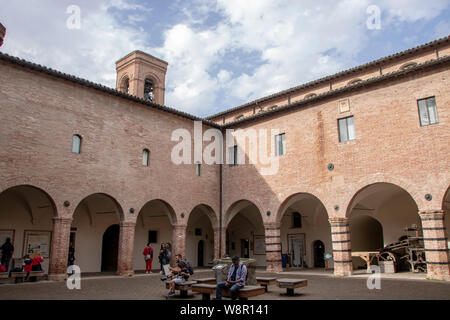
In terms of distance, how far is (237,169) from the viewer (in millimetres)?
20438

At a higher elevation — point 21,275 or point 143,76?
point 143,76

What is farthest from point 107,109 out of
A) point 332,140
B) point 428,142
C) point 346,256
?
point 428,142

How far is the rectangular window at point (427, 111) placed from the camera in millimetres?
14008

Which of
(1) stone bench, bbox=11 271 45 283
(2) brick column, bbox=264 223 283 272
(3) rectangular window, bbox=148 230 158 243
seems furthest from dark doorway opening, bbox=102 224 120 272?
(2) brick column, bbox=264 223 283 272

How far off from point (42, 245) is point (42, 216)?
132 cm

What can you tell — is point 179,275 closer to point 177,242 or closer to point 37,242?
point 177,242

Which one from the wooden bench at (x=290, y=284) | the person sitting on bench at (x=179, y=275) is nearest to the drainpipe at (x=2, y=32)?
the person sitting on bench at (x=179, y=275)

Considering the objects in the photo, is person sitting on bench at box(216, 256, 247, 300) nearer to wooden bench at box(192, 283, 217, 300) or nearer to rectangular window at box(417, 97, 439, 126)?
wooden bench at box(192, 283, 217, 300)

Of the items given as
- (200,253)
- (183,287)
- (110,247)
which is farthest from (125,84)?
(183,287)

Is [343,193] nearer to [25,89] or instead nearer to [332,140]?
[332,140]

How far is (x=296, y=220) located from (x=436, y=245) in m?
10.1

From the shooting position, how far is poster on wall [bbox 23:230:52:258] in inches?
667

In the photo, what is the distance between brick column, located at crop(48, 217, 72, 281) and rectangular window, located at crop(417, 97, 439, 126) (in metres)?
13.9

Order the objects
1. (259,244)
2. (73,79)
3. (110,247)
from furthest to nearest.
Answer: (259,244), (110,247), (73,79)
